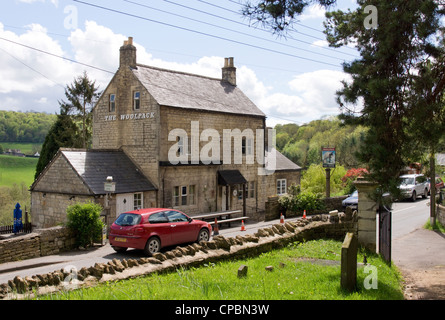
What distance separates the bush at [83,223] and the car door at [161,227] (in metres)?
3.84

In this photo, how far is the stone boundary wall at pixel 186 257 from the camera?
24.4 ft

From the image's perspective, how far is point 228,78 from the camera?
33.2m

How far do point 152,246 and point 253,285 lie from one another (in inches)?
300

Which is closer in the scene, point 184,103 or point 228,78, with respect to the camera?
point 184,103

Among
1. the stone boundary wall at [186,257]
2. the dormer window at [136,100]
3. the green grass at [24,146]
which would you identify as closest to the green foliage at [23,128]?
the green grass at [24,146]

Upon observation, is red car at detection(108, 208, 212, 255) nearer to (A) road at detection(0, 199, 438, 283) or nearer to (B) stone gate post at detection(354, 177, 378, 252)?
(A) road at detection(0, 199, 438, 283)

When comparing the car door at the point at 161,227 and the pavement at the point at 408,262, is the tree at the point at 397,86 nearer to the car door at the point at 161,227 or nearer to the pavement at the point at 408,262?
the pavement at the point at 408,262

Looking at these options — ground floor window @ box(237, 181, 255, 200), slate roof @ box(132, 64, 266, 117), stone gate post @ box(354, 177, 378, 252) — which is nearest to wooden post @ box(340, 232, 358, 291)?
stone gate post @ box(354, 177, 378, 252)

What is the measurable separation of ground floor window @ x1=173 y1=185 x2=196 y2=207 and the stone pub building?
0.06 metres

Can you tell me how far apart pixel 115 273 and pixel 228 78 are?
2645cm

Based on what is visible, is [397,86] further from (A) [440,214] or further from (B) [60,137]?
(B) [60,137]

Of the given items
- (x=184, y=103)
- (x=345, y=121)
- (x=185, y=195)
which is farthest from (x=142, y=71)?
(x=345, y=121)

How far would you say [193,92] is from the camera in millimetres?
27672

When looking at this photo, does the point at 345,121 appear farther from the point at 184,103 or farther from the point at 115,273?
the point at 184,103
